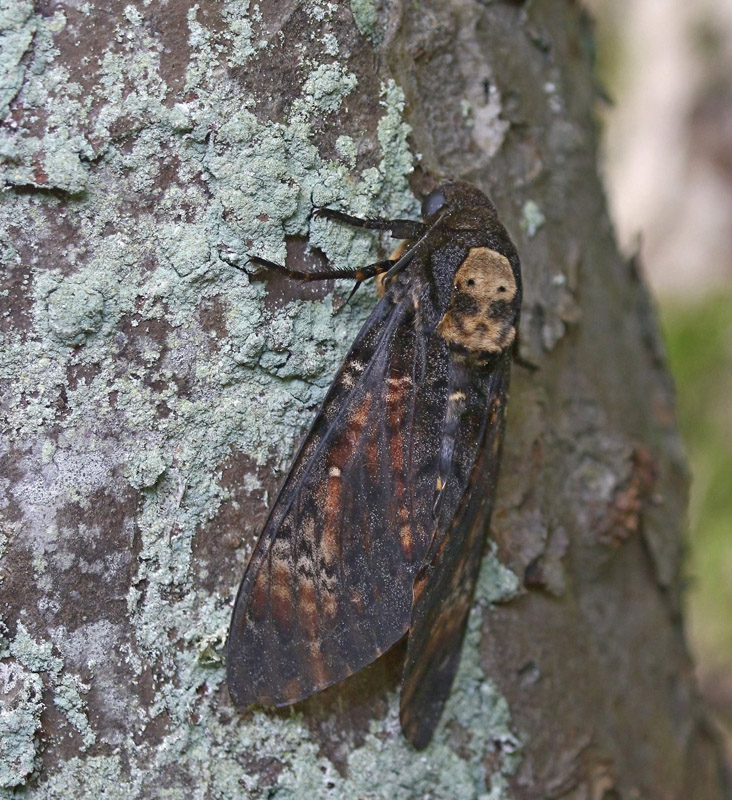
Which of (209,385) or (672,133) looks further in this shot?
(672,133)

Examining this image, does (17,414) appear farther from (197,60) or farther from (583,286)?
(583,286)

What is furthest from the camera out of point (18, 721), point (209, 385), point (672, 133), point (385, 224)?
A: point (672, 133)

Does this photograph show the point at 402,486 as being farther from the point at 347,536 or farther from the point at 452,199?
the point at 452,199

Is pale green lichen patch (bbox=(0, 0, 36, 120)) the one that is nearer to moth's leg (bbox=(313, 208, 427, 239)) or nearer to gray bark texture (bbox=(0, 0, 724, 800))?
gray bark texture (bbox=(0, 0, 724, 800))

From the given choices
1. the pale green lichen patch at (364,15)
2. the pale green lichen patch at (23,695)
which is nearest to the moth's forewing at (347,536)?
the pale green lichen patch at (23,695)

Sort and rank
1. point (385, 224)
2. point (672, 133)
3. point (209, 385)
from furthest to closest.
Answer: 1. point (672, 133)
2. point (385, 224)
3. point (209, 385)

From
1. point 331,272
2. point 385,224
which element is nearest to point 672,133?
point 385,224
